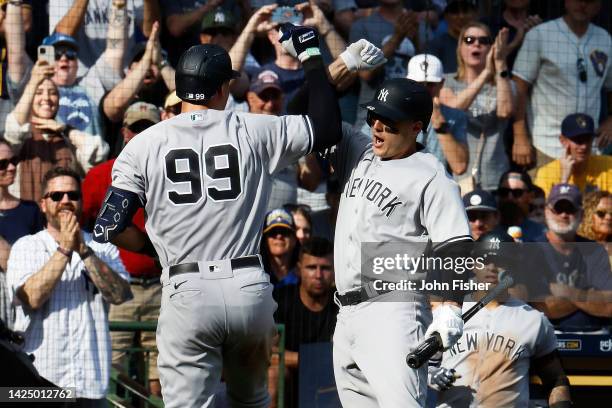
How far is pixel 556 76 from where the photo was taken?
9.36m

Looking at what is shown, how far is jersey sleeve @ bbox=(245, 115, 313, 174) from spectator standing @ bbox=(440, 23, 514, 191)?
4144mm

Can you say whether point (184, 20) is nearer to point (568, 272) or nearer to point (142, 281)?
point (142, 281)

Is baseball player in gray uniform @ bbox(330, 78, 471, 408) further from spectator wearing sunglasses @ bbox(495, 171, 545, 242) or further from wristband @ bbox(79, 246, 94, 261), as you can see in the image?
spectator wearing sunglasses @ bbox(495, 171, 545, 242)

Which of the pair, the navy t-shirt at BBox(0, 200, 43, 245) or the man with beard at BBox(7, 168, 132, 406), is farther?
the navy t-shirt at BBox(0, 200, 43, 245)

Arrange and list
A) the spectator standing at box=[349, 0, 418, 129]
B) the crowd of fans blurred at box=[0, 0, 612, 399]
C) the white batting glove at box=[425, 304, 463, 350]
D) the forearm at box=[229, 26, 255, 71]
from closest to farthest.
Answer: the white batting glove at box=[425, 304, 463, 350]
the crowd of fans blurred at box=[0, 0, 612, 399]
the forearm at box=[229, 26, 255, 71]
the spectator standing at box=[349, 0, 418, 129]

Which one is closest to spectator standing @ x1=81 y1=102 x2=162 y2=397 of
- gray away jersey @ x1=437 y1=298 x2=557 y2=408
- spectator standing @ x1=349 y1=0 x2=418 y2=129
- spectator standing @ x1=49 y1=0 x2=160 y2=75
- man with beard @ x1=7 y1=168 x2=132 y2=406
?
man with beard @ x1=7 y1=168 x2=132 y2=406

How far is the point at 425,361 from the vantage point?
184 inches

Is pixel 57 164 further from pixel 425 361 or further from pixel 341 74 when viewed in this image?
pixel 425 361

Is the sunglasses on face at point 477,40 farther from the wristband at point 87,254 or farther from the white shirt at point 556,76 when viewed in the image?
the wristband at point 87,254

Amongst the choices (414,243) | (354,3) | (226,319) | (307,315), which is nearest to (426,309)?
(414,243)

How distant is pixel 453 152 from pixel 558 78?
4.17 feet

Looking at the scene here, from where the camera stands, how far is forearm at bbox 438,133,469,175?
8.72 metres

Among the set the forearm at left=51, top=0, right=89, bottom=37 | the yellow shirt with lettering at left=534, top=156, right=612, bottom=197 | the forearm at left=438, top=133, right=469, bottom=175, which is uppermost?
the forearm at left=51, top=0, right=89, bottom=37

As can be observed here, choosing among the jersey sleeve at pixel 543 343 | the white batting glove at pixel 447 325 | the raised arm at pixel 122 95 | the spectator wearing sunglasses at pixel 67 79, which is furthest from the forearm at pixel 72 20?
the white batting glove at pixel 447 325
